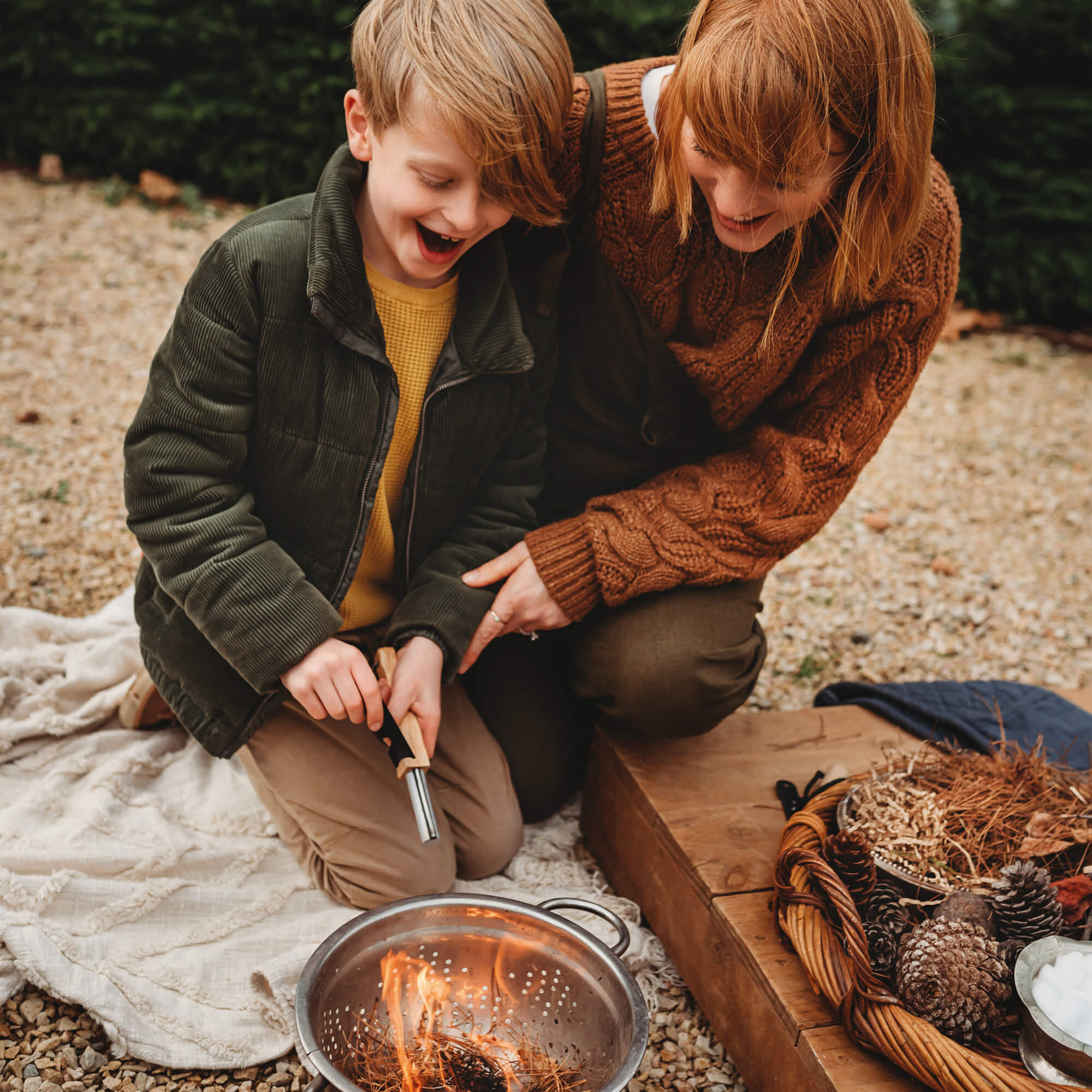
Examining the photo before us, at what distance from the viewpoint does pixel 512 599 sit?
1.73 m

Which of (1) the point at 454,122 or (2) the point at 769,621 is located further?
(2) the point at 769,621

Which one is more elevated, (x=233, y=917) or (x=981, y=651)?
(x=233, y=917)

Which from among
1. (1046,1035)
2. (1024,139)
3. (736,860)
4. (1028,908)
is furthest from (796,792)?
(1024,139)

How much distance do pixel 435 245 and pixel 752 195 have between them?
0.44 metres

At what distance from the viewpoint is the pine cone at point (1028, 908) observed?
1404mm

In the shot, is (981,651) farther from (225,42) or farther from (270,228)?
(225,42)

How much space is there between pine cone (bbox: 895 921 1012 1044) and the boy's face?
1.11 meters

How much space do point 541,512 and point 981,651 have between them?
1.46 meters

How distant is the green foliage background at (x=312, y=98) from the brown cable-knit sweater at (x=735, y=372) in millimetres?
3296

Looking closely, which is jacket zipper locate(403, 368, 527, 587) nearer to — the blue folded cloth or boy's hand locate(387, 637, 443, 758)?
boy's hand locate(387, 637, 443, 758)

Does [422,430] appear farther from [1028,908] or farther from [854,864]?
[1028,908]

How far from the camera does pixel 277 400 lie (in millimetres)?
1550

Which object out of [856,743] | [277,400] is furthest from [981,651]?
[277,400]

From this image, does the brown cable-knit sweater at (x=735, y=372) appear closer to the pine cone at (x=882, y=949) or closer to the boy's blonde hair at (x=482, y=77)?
the boy's blonde hair at (x=482, y=77)
